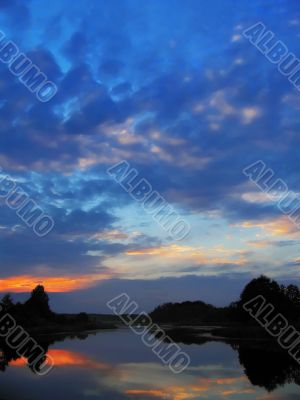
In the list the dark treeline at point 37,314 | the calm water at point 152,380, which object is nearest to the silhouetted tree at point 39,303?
the dark treeline at point 37,314

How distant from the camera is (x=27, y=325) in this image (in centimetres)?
8475

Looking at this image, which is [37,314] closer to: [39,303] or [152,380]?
[39,303]

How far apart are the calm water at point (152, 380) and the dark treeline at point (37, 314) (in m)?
43.1

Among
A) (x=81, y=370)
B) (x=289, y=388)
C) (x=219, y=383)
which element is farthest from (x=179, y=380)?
(x=81, y=370)

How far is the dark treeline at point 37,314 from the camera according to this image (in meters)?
83.9

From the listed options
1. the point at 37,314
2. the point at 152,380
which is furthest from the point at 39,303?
the point at 152,380

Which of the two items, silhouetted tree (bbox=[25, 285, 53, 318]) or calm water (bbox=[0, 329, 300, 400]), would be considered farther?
silhouetted tree (bbox=[25, 285, 53, 318])

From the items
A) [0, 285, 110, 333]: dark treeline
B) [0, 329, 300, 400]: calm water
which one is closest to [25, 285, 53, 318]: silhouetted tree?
[0, 285, 110, 333]: dark treeline

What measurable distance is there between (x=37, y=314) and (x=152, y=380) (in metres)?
74.2

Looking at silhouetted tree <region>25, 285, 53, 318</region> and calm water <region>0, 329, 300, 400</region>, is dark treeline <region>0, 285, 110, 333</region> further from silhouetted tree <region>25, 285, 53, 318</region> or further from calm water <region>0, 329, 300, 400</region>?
calm water <region>0, 329, 300, 400</region>

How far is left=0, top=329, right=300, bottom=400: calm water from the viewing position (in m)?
24.5

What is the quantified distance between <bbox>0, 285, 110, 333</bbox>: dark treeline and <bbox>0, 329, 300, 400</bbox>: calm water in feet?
141

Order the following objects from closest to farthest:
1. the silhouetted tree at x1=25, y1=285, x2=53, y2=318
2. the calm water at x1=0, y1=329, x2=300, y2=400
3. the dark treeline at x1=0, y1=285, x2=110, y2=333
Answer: the calm water at x1=0, y1=329, x2=300, y2=400, the dark treeline at x1=0, y1=285, x2=110, y2=333, the silhouetted tree at x1=25, y1=285, x2=53, y2=318

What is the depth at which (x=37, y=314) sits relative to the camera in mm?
98750
